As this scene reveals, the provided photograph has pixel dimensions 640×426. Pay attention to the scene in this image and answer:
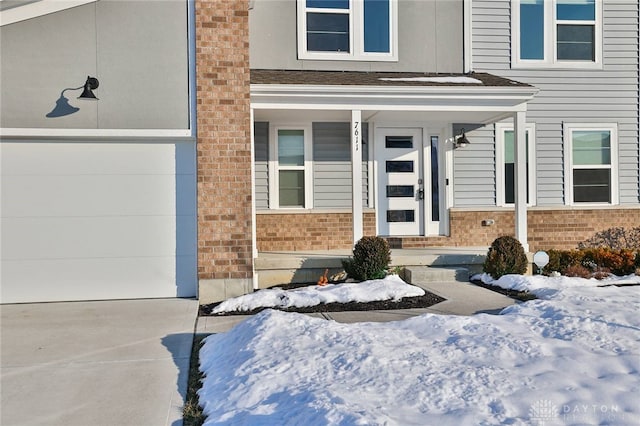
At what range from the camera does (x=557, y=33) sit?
35.6 ft

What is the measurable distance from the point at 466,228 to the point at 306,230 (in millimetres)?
3341

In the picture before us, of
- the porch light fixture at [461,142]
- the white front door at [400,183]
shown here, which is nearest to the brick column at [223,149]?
the white front door at [400,183]

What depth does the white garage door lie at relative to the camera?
7367 mm

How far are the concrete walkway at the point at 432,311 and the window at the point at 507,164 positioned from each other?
12.4 feet

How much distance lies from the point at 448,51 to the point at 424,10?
96 centimetres

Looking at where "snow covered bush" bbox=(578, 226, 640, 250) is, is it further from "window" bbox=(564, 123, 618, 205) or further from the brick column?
the brick column

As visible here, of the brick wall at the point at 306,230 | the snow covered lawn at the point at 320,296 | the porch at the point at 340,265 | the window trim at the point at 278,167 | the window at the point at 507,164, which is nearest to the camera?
the snow covered lawn at the point at 320,296

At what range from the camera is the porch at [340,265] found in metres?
8.52

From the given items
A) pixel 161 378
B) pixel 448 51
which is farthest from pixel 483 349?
pixel 448 51

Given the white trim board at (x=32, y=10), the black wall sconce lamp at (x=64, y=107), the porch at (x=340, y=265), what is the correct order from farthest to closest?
the porch at (x=340, y=265), the black wall sconce lamp at (x=64, y=107), the white trim board at (x=32, y=10)

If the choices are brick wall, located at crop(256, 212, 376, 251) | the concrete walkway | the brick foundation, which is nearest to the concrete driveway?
the concrete walkway

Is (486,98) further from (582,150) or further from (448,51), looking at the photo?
(582,150)

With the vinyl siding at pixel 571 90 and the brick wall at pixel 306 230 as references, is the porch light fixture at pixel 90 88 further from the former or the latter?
the vinyl siding at pixel 571 90

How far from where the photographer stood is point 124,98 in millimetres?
7445
